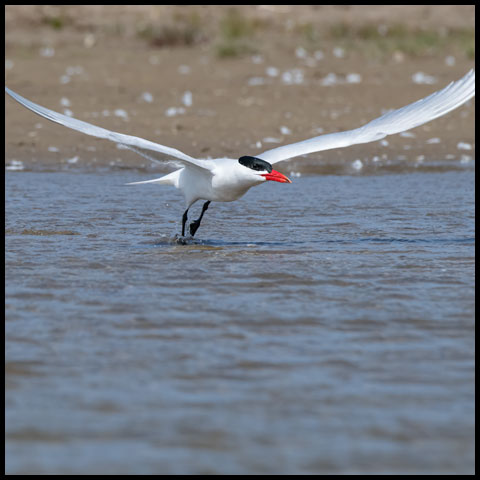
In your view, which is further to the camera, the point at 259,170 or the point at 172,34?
the point at 172,34

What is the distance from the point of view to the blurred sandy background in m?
13.1

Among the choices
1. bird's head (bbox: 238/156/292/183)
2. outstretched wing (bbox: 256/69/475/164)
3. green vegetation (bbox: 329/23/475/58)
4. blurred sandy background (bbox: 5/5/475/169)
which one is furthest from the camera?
green vegetation (bbox: 329/23/475/58)

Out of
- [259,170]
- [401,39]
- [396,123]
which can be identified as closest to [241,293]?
[259,170]

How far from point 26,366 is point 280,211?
4.87 m

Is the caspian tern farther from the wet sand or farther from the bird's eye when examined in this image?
the wet sand

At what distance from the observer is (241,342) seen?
5.27 metres

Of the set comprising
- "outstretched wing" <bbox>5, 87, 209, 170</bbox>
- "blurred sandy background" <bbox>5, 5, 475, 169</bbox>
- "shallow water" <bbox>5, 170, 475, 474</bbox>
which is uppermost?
"blurred sandy background" <bbox>5, 5, 475, 169</bbox>

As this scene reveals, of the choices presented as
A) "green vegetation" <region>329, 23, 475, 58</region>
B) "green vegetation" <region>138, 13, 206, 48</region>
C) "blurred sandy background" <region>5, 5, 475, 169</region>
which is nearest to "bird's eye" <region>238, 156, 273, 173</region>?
"blurred sandy background" <region>5, 5, 475, 169</region>

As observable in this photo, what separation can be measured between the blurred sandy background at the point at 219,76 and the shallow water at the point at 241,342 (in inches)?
144

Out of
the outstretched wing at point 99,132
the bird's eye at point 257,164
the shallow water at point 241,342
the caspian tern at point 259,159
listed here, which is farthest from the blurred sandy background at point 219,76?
the outstretched wing at point 99,132

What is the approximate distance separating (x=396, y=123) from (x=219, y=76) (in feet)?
29.7

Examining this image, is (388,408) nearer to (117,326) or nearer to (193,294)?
(117,326)

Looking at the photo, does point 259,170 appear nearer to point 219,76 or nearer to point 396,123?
point 396,123

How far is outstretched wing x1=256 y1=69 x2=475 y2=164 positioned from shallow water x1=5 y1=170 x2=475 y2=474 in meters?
0.61
